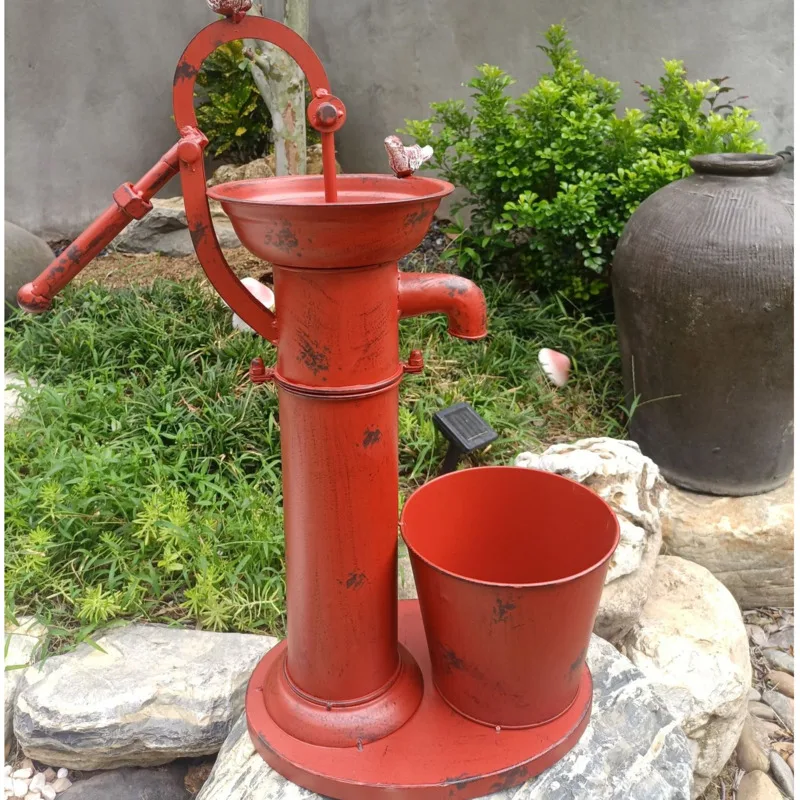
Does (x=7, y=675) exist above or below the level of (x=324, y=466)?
below

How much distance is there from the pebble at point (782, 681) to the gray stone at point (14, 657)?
2320 millimetres

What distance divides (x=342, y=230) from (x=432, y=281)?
0.27m

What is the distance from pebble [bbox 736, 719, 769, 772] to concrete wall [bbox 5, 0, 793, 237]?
275 cm

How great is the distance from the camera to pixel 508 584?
1445 mm

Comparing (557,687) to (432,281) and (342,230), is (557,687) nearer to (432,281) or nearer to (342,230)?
(432,281)

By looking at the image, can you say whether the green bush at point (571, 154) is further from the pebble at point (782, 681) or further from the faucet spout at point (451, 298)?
the faucet spout at point (451, 298)

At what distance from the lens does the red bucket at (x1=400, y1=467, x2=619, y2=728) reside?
1476 mm

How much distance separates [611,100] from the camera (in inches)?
144

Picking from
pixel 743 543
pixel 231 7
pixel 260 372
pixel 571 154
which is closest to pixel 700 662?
pixel 743 543

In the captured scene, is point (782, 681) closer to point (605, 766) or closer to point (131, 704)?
point (605, 766)

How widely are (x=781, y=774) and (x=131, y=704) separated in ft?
6.03

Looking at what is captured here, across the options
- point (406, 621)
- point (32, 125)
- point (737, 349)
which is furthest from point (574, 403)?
point (32, 125)

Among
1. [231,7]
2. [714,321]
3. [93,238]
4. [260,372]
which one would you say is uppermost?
[231,7]

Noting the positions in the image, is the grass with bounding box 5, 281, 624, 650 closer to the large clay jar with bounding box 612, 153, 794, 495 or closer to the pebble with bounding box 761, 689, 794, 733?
the large clay jar with bounding box 612, 153, 794, 495
